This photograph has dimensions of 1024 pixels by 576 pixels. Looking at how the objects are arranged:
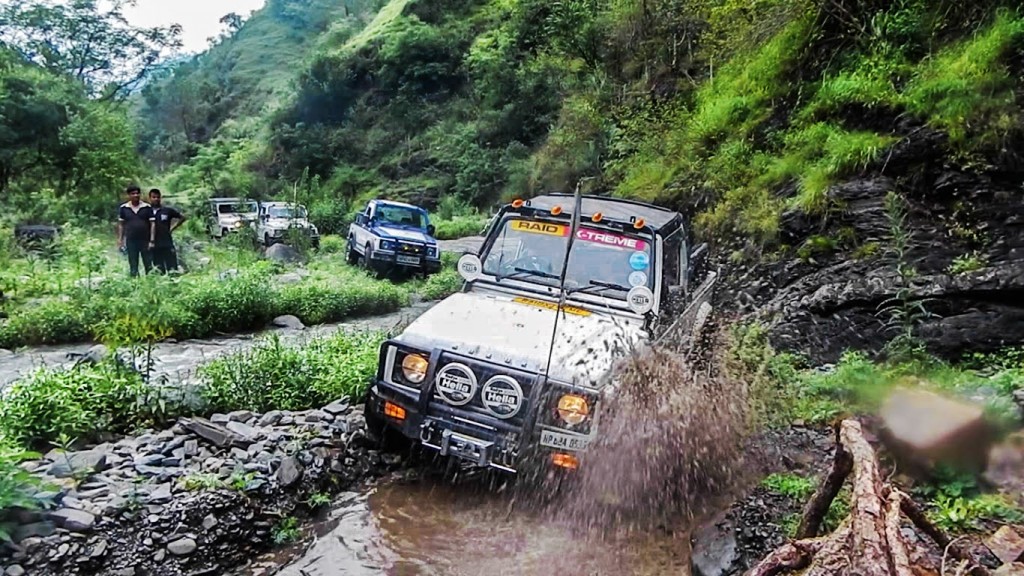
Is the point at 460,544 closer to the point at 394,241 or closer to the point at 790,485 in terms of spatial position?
the point at 790,485

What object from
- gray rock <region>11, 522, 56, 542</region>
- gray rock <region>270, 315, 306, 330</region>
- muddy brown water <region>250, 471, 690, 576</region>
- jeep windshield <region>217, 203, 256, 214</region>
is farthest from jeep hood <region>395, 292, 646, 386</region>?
jeep windshield <region>217, 203, 256, 214</region>

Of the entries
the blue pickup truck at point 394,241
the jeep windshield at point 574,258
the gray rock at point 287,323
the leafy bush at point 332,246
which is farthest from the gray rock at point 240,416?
the leafy bush at point 332,246

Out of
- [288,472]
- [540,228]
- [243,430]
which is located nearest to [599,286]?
[540,228]

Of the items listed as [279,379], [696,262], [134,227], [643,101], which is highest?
[643,101]

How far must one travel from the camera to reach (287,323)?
10.0 metres

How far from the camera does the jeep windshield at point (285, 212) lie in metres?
19.8

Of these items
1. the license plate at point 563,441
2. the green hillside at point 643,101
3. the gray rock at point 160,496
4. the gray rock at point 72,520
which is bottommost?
the gray rock at point 72,520

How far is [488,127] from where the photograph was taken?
27.8 m

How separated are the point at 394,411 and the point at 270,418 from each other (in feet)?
4.19

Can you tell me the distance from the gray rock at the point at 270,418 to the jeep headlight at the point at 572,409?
2.31 meters

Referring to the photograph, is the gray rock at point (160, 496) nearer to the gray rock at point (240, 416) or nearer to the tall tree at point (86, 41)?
the gray rock at point (240, 416)

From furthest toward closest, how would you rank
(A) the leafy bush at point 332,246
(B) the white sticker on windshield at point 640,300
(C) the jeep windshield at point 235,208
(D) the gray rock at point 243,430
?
(C) the jeep windshield at point 235,208 → (A) the leafy bush at point 332,246 → (B) the white sticker on windshield at point 640,300 → (D) the gray rock at point 243,430

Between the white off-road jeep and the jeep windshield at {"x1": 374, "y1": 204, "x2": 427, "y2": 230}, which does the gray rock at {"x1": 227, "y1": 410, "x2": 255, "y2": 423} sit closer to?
the white off-road jeep

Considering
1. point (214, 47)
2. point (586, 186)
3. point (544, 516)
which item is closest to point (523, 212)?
point (544, 516)
